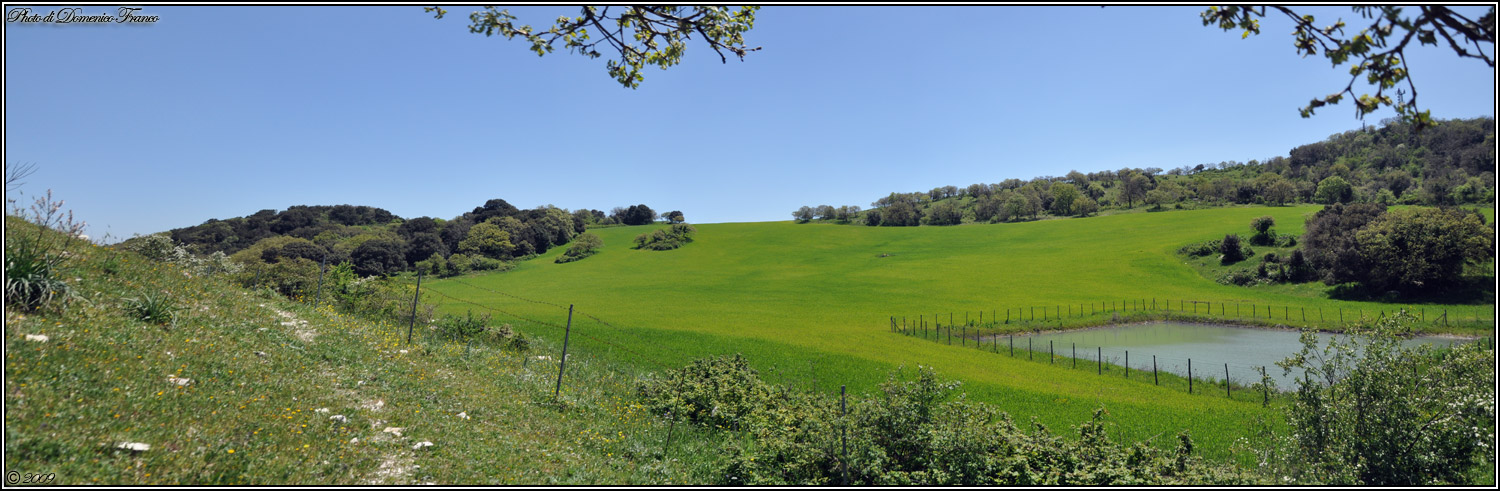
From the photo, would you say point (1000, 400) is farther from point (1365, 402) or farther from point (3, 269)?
point (3, 269)

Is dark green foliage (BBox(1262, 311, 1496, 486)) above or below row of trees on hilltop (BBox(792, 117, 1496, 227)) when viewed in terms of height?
below

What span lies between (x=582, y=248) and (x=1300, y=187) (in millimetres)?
116165

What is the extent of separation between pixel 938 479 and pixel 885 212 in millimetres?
110978

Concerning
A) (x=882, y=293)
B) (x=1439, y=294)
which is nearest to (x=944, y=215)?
(x=882, y=293)

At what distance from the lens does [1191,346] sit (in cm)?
3472

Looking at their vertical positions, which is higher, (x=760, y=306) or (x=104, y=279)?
(x=104, y=279)

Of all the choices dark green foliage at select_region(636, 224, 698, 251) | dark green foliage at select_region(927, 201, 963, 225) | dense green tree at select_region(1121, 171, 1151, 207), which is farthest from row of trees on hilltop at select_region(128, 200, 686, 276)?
dense green tree at select_region(1121, 171, 1151, 207)

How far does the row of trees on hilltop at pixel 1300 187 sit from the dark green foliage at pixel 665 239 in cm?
3597

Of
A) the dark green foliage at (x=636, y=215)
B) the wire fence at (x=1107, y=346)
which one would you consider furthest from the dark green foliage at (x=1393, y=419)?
the dark green foliage at (x=636, y=215)

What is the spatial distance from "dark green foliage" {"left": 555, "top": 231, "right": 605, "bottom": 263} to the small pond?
63.8 meters

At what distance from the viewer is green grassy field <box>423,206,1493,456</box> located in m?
22.7

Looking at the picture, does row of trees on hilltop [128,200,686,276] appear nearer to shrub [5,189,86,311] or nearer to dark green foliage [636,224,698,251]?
dark green foliage [636,224,698,251]

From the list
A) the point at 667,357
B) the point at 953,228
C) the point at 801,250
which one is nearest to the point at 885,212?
the point at 953,228

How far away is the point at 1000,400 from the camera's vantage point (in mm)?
20703
